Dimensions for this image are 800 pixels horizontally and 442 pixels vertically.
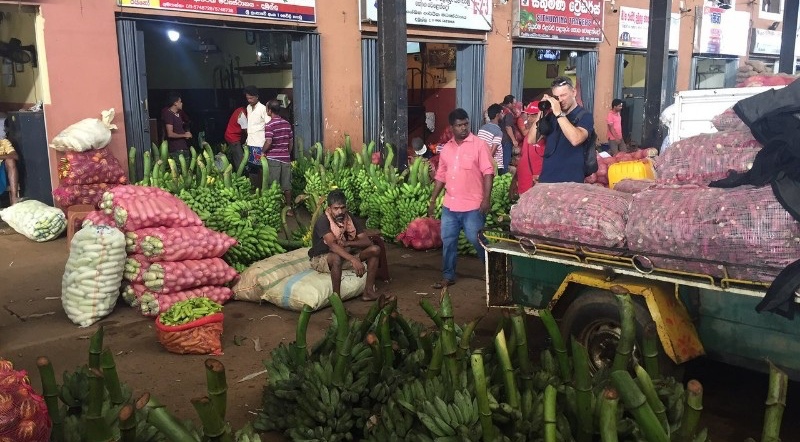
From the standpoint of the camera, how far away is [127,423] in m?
1.81

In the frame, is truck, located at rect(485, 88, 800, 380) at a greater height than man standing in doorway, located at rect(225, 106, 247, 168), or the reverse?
man standing in doorway, located at rect(225, 106, 247, 168)

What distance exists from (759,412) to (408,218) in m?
5.07

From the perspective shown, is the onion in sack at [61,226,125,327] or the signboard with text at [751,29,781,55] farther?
the signboard with text at [751,29,781,55]

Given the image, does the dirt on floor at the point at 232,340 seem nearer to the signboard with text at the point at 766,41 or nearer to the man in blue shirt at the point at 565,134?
the man in blue shirt at the point at 565,134

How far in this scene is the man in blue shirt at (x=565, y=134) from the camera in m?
5.35

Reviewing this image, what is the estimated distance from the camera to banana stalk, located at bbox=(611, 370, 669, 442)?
1837 mm

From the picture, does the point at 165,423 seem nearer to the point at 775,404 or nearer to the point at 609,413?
the point at 609,413

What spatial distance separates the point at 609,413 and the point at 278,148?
8072 mm

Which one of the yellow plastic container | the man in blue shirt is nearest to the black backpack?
the man in blue shirt

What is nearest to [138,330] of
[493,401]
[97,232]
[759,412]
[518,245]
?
[97,232]

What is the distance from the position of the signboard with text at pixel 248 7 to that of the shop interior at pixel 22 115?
1.52 metres

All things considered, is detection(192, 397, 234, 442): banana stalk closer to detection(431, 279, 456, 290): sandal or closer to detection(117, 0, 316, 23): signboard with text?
detection(431, 279, 456, 290): sandal

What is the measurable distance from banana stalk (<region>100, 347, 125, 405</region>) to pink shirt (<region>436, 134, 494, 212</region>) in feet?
14.1

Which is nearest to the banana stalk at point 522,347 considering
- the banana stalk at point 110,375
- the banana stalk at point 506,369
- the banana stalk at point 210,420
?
the banana stalk at point 506,369
